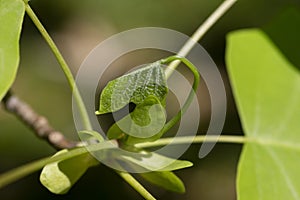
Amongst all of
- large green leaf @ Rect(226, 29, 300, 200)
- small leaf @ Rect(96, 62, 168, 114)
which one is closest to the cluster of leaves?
small leaf @ Rect(96, 62, 168, 114)

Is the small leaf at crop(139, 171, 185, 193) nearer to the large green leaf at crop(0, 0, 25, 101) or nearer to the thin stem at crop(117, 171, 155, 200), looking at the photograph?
the thin stem at crop(117, 171, 155, 200)

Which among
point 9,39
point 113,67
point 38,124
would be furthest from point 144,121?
point 113,67

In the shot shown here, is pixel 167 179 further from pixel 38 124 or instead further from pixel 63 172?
pixel 38 124

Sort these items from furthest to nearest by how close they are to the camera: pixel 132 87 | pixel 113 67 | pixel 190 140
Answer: pixel 113 67 → pixel 190 140 → pixel 132 87

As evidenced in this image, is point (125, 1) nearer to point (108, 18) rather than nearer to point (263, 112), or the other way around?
point (108, 18)

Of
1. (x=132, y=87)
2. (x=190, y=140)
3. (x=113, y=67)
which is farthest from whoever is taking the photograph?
(x=113, y=67)

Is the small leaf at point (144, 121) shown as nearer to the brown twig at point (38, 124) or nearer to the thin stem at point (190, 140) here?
the thin stem at point (190, 140)
